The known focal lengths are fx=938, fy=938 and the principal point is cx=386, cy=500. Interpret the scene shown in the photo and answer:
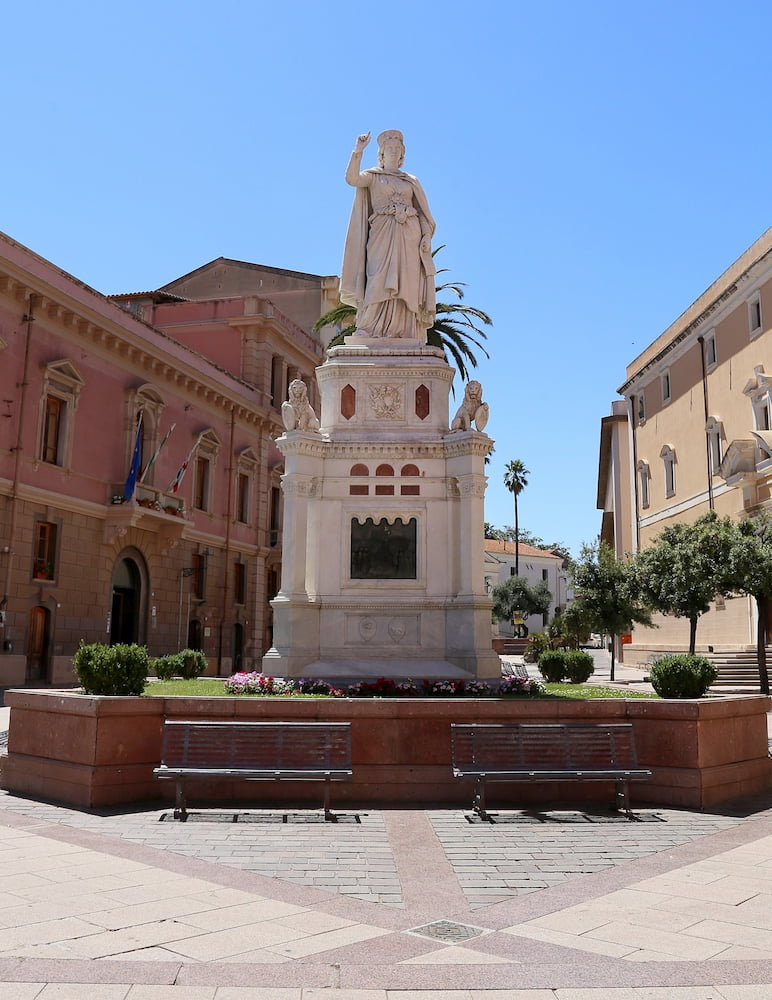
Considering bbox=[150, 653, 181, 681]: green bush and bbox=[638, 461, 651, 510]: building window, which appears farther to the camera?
bbox=[638, 461, 651, 510]: building window

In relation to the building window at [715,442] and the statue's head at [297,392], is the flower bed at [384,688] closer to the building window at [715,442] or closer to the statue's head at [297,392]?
the statue's head at [297,392]

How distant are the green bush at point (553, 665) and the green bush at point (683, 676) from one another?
495 centimetres

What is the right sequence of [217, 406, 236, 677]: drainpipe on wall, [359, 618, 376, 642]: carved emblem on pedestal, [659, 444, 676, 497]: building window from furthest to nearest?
[659, 444, 676, 497]: building window
[217, 406, 236, 677]: drainpipe on wall
[359, 618, 376, 642]: carved emblem on pedestal

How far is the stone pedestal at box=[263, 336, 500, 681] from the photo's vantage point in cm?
1336

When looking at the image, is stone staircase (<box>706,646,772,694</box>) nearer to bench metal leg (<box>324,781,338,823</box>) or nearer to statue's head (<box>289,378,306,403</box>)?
statue's head (<box>289,378,306,403</box>)

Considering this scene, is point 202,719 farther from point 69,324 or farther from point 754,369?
point 754,369

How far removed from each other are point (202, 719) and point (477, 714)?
300 centimetres

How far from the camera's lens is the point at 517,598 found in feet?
324

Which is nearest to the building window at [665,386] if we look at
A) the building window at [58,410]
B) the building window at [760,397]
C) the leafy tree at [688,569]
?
the building window at [760,397]

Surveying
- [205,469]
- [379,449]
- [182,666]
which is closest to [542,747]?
[379,449]

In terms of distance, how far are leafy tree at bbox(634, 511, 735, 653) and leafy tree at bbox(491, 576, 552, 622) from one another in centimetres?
6644

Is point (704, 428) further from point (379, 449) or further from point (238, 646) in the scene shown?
point (379, 449)

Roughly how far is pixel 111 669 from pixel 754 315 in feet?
107

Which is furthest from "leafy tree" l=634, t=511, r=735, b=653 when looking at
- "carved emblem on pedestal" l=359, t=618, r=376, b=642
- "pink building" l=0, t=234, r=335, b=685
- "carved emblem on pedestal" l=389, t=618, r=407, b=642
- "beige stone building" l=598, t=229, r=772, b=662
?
"pink building" l=0, t=234, r=335, b=685
